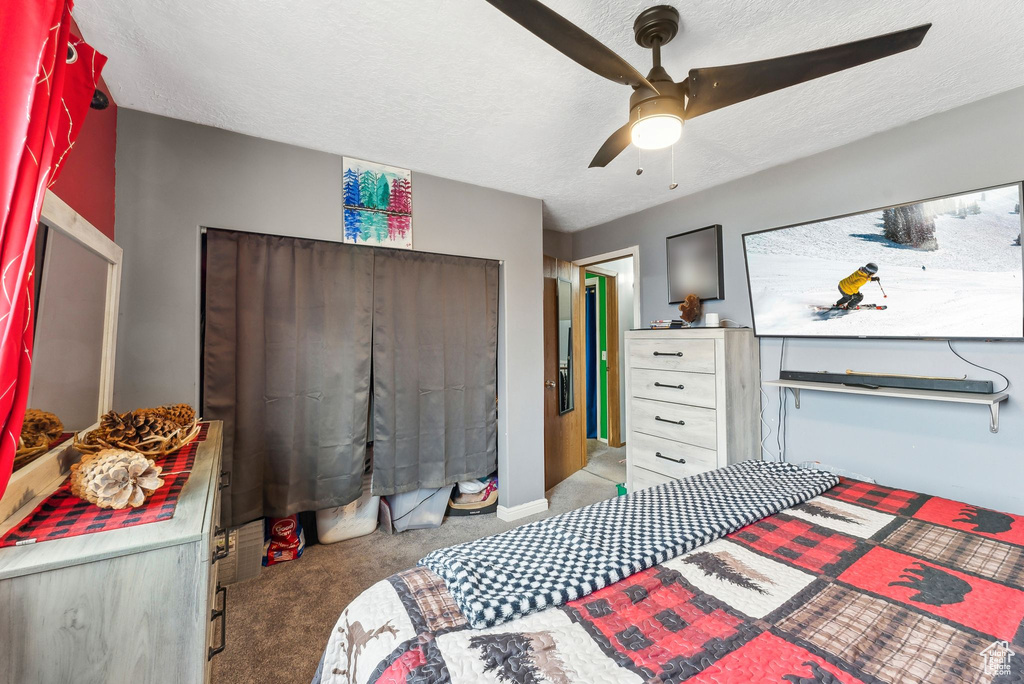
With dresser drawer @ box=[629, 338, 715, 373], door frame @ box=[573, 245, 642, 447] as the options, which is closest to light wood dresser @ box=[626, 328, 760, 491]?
dresser drawer @ box=[629, 338, 715, 373]

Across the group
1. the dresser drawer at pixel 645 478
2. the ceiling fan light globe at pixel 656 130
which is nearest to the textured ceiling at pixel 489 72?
the ceiling fan light globe at pixel 656 130

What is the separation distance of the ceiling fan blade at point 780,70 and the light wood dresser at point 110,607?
1.86m

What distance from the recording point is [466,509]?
3.08 metres

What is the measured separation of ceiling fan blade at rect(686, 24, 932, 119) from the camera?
3.84 ft

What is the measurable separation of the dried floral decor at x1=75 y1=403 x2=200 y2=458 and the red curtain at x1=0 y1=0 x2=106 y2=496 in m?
0.39

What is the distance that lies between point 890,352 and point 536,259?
7.26 feet

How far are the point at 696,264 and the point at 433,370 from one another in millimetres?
2076

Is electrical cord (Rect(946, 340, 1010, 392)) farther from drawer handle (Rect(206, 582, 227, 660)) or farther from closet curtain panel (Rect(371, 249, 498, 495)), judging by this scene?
drawer handle (Rect(206, 582, 227, 660))

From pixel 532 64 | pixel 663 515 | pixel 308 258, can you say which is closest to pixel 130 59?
pixel 308 258

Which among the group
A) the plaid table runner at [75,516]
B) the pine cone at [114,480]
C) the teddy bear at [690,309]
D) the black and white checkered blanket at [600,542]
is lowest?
the black and white checkered blanket at [600,542]

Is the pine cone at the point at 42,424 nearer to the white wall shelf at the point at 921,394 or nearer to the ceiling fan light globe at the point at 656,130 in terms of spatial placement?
the ceiling fan light globe at the point at 656,130

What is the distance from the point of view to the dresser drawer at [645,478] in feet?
9.47

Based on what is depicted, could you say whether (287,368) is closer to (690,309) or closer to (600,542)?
(600,542)

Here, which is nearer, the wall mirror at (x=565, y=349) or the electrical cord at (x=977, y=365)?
the electrical cord at (x=977, y=365)
